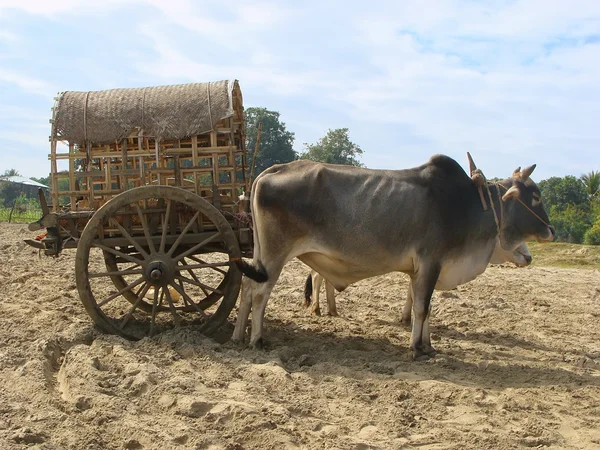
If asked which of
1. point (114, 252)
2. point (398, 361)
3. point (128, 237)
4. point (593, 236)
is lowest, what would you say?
point (398, 361)

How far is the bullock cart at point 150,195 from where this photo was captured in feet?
22.3

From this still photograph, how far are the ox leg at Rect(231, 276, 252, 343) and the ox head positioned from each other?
8.90 feet

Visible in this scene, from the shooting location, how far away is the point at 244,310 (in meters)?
7.02

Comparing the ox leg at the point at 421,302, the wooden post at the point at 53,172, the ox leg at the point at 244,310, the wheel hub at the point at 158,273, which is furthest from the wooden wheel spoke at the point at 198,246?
the ox leg at the point at 421,302

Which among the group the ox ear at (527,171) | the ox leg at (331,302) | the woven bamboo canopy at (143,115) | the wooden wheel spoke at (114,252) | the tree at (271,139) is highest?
the tree at (271,139)

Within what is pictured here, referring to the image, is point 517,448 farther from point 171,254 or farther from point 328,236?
point 171,254

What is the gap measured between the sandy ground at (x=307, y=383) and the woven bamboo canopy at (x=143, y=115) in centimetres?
205

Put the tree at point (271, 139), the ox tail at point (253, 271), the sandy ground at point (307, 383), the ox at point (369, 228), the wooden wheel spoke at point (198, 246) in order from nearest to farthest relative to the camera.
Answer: the sandy ground at point (307, 383) → the ox tail at point (253, 271) → the ox at point (369, 228) → the wooden wheel spoke at point (198, 246) → the tree at point (271, 139)

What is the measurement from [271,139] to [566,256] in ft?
56.5

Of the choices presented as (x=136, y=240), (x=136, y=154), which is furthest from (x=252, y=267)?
(x=136, y=154)

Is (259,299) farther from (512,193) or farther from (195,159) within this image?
(512,193)

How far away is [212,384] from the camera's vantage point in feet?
17.8

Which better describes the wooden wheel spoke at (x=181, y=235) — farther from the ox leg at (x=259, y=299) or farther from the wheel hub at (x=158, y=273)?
the ox leg at (x=259, y=299)

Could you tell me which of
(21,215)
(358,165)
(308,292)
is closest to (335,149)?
(358,165)
